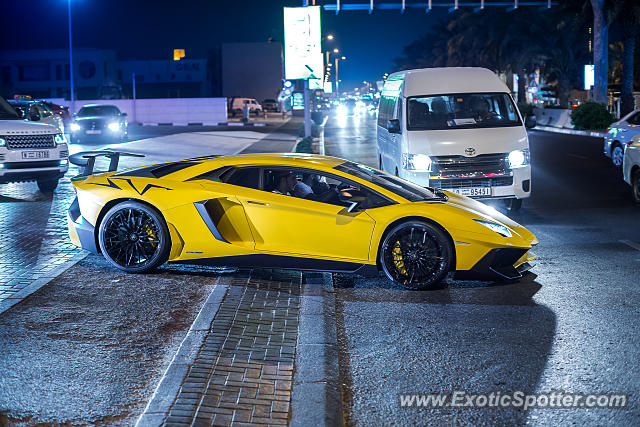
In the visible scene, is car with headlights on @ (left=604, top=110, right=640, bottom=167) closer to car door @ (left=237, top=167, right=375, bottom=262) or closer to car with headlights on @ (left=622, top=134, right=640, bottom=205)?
car with headlights on @ (left=622, top=134, right=640, bottom=205)

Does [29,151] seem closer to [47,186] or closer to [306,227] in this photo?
[47,186]

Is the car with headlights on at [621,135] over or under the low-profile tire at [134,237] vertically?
over

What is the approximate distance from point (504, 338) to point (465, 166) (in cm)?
668

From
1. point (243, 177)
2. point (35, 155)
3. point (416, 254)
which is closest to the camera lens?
point (416, 254)

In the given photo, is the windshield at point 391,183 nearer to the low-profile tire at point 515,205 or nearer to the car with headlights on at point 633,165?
the low-profile tire at point 515,205

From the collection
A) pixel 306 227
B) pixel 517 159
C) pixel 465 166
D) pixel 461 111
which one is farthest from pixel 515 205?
pixel 306 227

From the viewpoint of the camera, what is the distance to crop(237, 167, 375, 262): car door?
7.82m

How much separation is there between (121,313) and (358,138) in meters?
30.9

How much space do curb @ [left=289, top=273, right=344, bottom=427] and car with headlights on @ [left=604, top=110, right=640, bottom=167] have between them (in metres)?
13.7

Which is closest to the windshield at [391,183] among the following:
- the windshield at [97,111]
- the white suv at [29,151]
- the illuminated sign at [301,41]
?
the white suv at [29,151]

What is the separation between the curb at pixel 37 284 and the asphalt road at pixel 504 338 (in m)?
2.81

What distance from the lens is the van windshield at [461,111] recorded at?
13391 mm

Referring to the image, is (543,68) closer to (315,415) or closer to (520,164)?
(520,164)

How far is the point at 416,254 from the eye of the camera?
25.6ft
